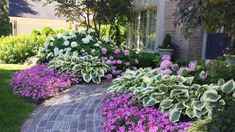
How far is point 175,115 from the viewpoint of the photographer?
178 inches

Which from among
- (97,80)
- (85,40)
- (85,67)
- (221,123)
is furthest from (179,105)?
A: (85,40)

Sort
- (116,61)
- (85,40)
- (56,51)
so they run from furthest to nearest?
1. (85,40)
2. (56,51)
3. (116,61)

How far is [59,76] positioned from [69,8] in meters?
8.23

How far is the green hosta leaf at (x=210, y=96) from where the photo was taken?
4.53m

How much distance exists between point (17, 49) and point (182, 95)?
1214cm

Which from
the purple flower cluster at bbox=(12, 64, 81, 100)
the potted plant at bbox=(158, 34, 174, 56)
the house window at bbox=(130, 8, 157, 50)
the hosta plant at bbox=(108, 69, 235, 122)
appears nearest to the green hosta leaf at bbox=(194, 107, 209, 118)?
the hosta plant at bbox=(108, 69, 235, 122)

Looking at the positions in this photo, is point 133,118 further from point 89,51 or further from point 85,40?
point 85,40

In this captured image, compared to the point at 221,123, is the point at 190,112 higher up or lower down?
lower down

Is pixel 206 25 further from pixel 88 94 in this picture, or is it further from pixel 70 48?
pixel 70 48

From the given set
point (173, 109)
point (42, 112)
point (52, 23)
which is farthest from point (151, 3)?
point (52, 23)

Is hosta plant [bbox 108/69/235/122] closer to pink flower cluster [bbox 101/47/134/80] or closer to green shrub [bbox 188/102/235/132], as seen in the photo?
green shrub [bbox 188/102/235/132]

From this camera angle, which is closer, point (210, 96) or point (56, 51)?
point (210, 96)

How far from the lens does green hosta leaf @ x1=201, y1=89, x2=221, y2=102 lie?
4.53 metres

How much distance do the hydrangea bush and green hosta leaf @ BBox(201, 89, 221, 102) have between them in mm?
4104
